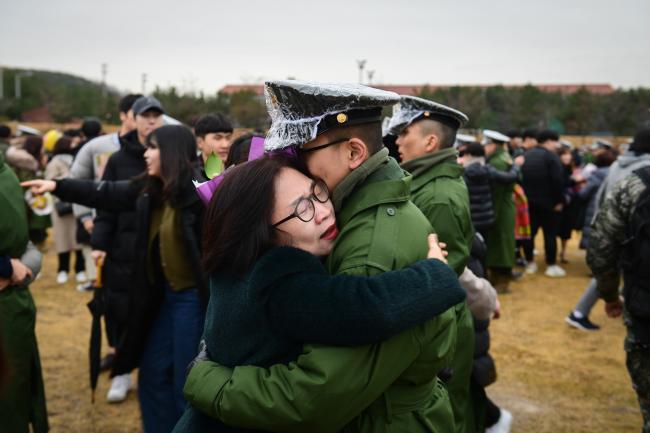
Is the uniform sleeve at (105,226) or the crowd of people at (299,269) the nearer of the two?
the crowd of people at (299,269)

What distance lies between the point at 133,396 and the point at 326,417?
3.99 metres

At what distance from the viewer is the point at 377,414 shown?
6.00 feet

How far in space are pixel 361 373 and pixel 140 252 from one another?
2386 mm

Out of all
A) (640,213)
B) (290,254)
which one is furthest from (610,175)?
(290,254)

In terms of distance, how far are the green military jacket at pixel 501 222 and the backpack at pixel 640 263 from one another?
17.2 ft

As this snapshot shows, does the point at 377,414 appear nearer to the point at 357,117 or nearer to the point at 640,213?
the point at 357,117

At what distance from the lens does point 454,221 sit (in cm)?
327

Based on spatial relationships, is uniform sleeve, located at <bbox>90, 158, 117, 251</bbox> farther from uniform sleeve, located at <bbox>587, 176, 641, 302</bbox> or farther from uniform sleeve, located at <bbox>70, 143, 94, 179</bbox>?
uniform sleeve, located at <bbox>587, 176, 641, 302</bbox>

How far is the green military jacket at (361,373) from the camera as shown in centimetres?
160

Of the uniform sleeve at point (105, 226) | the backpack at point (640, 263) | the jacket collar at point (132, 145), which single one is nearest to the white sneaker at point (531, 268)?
the backpack at point (640, 263)

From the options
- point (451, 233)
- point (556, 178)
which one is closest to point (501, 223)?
point (556, 178)

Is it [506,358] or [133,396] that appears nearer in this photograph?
[133,396]

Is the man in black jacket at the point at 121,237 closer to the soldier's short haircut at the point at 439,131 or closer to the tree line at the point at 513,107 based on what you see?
the soldier's short haircut at the point at 439,131

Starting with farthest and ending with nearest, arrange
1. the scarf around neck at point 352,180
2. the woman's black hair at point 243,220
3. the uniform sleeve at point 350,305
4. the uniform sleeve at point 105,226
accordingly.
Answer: the uniform sleeve at point 105,226 → the scarf around neck at point 352,180 → the woman's black hair at point 243,220 → the uniform sleeve at point 350,305
